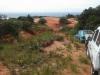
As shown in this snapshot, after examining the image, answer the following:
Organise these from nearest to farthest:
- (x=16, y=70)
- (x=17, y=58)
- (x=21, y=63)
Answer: (x=16, y=70), (x=21, y=63), (x=17, y=58)

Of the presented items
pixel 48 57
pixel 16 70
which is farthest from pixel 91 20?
pixel 16 70

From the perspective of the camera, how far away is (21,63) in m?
14.3

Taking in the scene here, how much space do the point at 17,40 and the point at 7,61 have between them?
1044 cm

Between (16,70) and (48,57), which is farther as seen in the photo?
(48,57)

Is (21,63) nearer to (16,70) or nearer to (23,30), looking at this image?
(16,70)

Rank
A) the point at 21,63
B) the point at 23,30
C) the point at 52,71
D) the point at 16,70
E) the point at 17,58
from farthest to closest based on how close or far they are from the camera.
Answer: the point at 23,30, the point at 17,58, the point at 21,63, the point at 16,70, the point at 52,71

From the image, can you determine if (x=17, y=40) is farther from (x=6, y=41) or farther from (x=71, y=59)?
(x=71, y=59)

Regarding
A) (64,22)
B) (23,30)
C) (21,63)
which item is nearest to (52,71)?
(21,63)

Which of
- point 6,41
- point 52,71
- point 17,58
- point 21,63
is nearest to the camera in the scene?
point 52,71

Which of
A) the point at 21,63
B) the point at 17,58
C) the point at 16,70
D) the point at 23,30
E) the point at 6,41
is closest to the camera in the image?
the point at 16,70

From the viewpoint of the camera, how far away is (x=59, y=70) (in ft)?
39.9

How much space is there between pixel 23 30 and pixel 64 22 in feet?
47.0

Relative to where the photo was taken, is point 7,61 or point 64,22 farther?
point 64,22

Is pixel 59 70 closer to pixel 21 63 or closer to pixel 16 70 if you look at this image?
pixel 16 70
